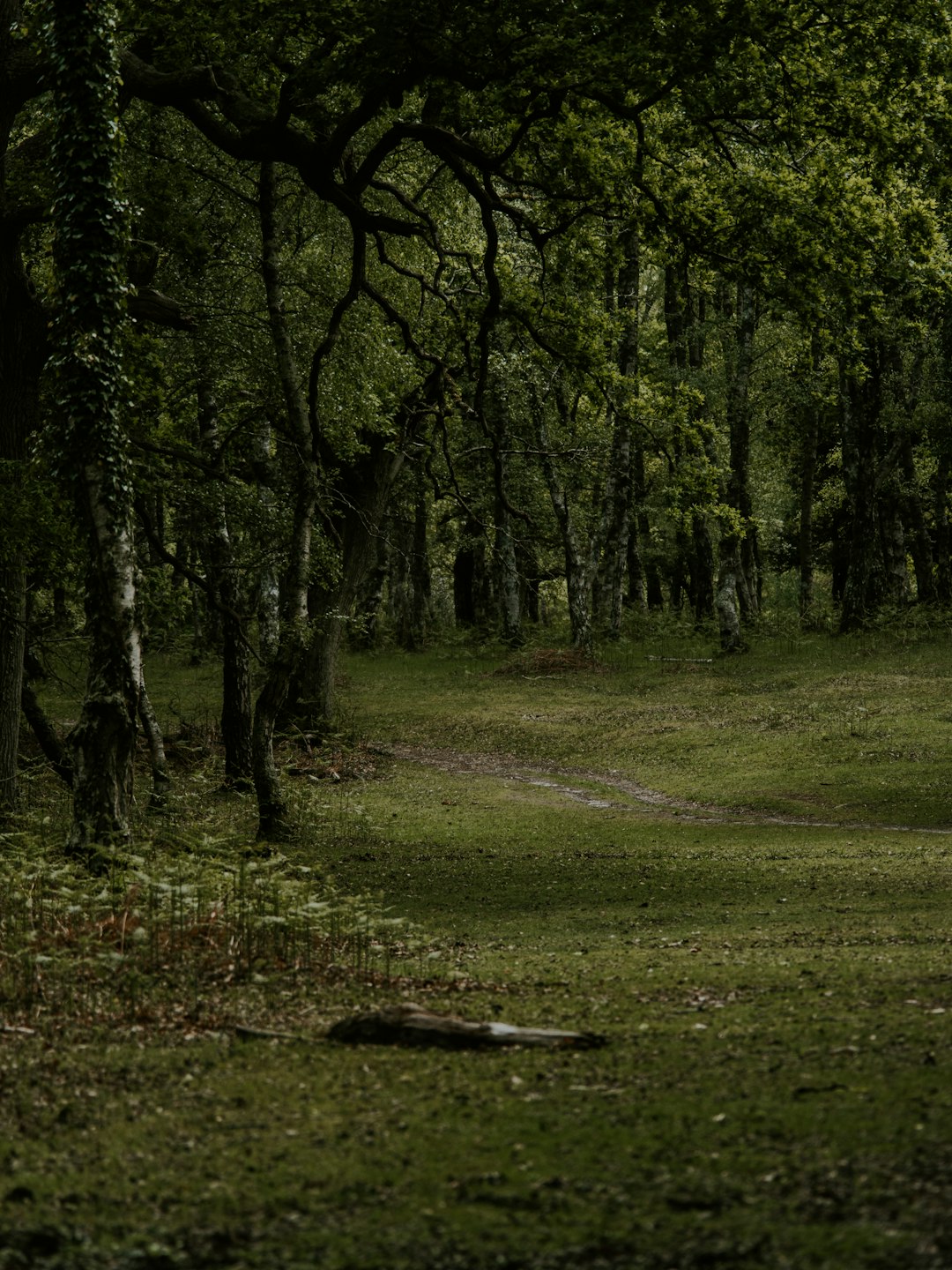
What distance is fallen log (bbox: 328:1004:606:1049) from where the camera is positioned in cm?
679

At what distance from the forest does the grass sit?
3cm

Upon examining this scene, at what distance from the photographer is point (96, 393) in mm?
11883

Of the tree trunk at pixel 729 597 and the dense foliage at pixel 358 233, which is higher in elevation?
the dense foliage at pixel 358 233

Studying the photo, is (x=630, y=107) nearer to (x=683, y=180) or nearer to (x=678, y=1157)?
(x=683, y=180)

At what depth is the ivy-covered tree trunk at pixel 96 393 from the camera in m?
11.5

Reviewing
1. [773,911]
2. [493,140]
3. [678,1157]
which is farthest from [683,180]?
[678,1157]

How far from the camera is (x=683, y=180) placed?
16.7 meters

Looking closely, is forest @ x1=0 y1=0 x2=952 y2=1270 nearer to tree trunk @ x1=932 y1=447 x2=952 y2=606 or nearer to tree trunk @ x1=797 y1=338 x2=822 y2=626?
tree trunk @ x1=797 y1=338 x2=822 y2=626

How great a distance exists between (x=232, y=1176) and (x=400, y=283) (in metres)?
22.1

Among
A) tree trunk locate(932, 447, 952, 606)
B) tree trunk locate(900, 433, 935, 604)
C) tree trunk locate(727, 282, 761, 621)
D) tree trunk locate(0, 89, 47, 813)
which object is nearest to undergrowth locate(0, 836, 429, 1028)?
tree trunk locate(0, 89, 47, 813)

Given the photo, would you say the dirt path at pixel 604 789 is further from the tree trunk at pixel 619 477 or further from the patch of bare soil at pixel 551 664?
the tree trunk at pixel 619 477

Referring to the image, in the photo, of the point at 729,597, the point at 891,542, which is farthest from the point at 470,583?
the point at 891,542

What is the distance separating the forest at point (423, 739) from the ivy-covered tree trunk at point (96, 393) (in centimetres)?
4

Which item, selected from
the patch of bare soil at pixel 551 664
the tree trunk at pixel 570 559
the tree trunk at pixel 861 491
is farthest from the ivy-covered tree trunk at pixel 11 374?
the tree trunk at pixel 861 491
